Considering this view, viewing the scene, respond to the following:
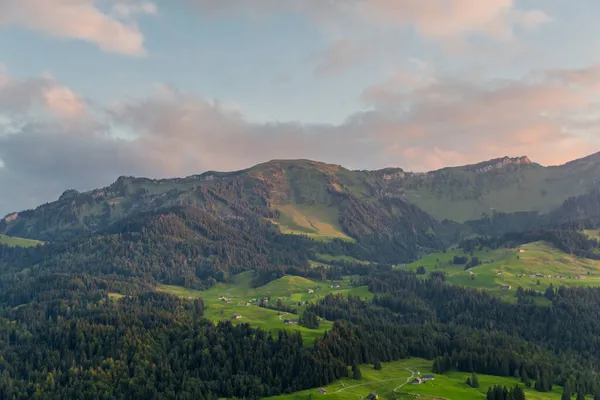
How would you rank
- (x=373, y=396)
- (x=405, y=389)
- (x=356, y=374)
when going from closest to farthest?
(x=373, y=396), (x=405, y=389), (x=356, y=374)

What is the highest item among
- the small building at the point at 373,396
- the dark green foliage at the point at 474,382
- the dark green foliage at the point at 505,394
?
the small building at the point at 373,396

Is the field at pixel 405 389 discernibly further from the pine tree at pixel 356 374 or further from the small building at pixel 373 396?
the small building at pixel 373 396

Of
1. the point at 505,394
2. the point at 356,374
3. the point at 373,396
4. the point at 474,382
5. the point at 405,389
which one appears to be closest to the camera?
the point at 505,394

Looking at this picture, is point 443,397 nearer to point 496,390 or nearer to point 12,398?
point 496,390

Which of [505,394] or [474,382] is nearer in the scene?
[505,394]

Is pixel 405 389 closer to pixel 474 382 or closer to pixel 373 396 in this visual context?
pixel 373 396

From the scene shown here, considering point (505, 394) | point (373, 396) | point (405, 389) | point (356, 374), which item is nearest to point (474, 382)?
point (505, 394)

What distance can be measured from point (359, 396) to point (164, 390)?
68832mm

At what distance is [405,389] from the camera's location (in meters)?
172

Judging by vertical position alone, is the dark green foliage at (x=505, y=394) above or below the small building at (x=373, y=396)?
below

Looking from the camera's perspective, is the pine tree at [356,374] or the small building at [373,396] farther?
the pine tree at [356,374]

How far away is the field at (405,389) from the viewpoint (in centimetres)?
16650

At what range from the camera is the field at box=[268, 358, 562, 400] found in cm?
16650

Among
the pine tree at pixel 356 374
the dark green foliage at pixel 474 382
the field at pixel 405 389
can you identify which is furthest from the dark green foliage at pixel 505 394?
the pine tree at pixel 356 374
